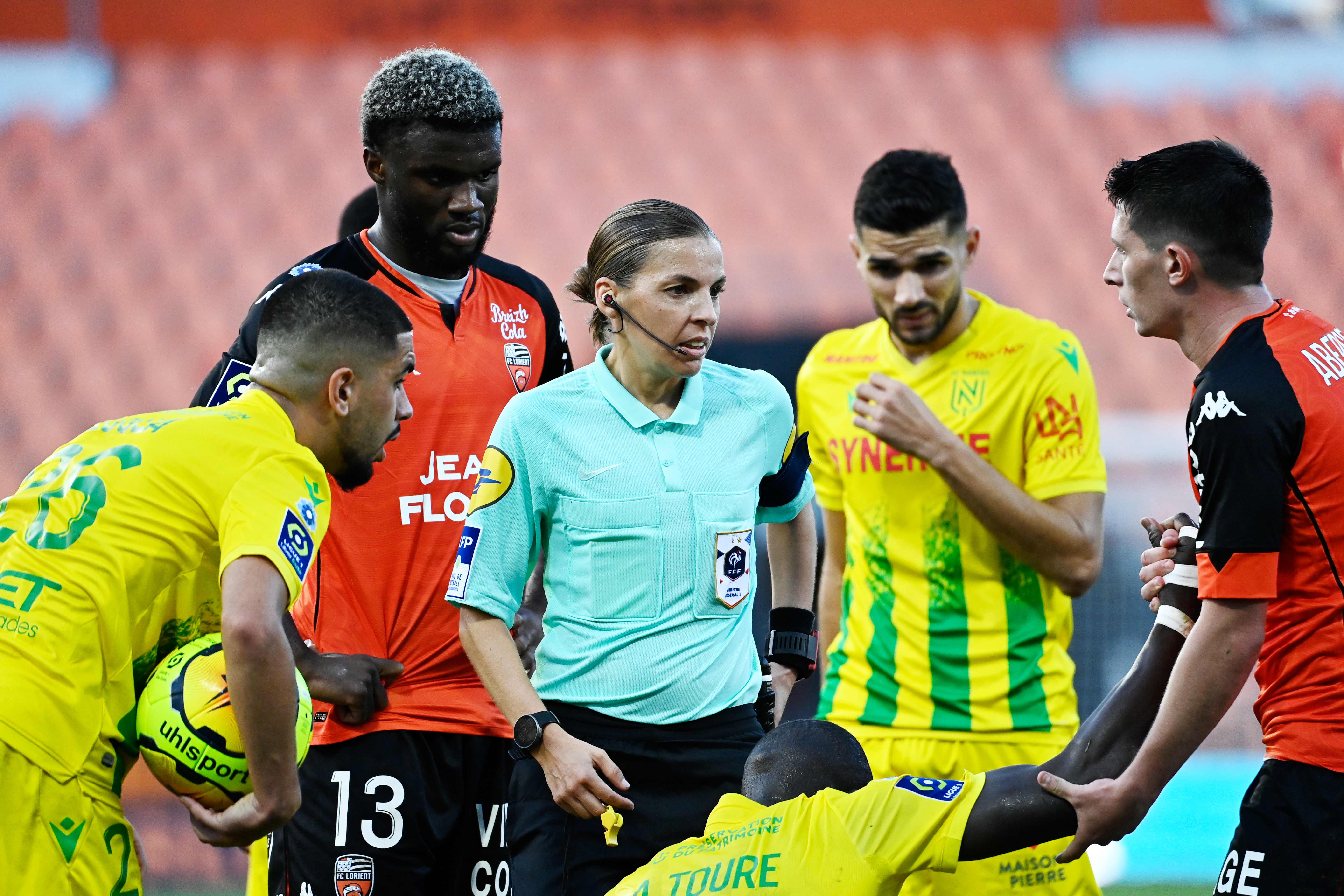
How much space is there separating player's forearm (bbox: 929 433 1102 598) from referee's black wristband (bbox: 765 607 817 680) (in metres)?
0.61

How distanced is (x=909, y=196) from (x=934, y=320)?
37 cm

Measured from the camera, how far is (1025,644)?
13.4 feet

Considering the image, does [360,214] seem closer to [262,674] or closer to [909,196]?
[909,196]

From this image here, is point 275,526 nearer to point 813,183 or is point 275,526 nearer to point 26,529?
point 26,529

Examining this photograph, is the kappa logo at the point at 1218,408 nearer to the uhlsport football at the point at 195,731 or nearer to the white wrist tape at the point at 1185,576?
the white wrist tape at the point at 1185,576

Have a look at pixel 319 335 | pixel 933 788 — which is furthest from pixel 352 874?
pixel 933 788

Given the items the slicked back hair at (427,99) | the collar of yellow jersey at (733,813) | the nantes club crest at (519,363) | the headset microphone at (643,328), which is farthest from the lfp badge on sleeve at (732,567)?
the slicked back hair at (427,99)

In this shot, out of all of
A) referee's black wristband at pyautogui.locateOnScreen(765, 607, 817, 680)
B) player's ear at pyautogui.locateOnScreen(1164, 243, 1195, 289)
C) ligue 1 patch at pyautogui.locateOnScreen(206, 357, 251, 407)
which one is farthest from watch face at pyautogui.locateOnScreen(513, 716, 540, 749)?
player's ear at pyautogui.locateOnScreen(1164, 243, 1195, 289)

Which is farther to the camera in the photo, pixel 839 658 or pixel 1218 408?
pixel 839 658

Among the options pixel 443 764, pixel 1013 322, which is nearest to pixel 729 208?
pixel 1013 322

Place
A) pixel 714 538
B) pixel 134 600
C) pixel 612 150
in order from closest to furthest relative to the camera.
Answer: pixel 134 600 < pixel 714 538 < pixel 612 150

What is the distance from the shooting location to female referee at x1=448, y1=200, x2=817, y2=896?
3.19 meters

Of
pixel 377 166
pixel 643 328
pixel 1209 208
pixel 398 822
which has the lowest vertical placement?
pixel 398 822

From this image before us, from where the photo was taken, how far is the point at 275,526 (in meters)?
2.80
